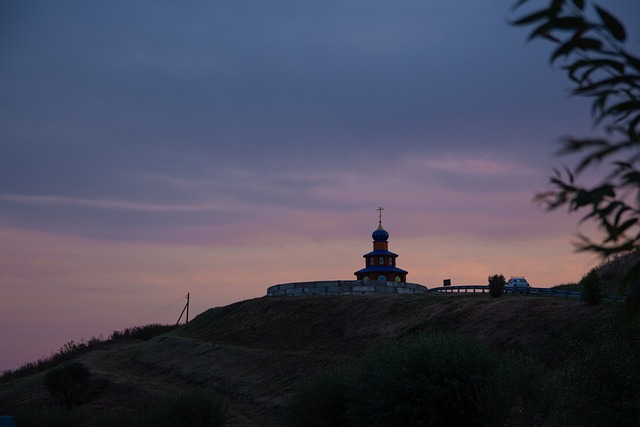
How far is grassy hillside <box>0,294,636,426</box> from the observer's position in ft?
134

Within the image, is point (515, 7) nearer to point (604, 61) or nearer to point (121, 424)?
point (604, 61)

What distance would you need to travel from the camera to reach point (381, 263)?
89438 mm

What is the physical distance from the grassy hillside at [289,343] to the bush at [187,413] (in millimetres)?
3634

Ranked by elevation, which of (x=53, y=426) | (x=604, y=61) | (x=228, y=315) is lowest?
(x=53, y=426)

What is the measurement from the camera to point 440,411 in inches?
1161

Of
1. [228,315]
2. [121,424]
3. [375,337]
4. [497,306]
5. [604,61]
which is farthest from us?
[228,315]

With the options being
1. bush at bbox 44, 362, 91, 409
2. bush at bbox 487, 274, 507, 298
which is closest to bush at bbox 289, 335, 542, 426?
bush at bbox 487, 274, 507, 298

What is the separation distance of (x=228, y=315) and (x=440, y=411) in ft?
175

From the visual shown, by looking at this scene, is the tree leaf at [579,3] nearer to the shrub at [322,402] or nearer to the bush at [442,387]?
the bush at [442,387]

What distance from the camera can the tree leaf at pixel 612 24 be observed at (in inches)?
221

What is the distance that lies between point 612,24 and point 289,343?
2204 inches

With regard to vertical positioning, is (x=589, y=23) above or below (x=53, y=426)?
above

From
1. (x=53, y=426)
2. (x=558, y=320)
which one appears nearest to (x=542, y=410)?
(x=558, y=320)

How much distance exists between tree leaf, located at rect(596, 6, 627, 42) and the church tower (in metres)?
82.1
